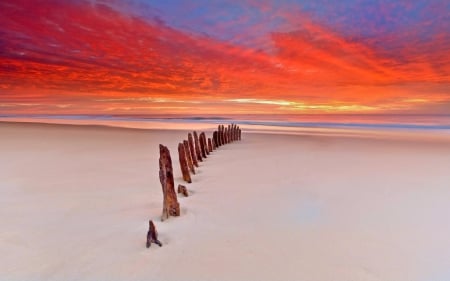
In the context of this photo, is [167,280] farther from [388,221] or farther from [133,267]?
[388,221]

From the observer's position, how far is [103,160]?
11.0 meters

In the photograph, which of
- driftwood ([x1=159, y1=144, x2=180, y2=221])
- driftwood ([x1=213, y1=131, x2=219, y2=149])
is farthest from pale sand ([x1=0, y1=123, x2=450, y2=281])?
driftwood ([x1=213, y1=131, x2=219, y2=149])

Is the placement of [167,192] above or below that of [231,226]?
above

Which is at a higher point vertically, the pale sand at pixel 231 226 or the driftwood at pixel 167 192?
the driftwood at pixel 167 192

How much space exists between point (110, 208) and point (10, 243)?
1.66 metres

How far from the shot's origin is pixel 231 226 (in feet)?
16.3

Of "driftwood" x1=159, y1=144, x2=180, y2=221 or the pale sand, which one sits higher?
"driftwood" x1=159, y1=144, x2=180, y2=221

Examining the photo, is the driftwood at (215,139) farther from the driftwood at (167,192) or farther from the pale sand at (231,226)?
the driftwood at (167,192)

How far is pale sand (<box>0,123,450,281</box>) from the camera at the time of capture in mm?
3672

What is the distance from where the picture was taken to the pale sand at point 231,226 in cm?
367

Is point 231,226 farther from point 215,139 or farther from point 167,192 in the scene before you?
point 215,139

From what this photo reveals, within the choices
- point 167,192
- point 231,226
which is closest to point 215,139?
point 167,192

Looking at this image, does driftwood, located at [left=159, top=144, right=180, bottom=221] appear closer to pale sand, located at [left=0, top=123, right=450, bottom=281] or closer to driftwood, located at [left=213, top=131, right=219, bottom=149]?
pale sand, located at [left=0, top=123, right=450, bottom=281]

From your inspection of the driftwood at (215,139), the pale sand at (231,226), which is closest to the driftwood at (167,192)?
the pale sand at (231,226)
